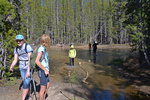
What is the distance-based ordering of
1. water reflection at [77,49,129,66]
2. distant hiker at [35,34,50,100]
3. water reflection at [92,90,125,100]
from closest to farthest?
distant hiker at [35,34,50,100], water reflection at [92,90,125,100], water reflection at [77,49,129,66]

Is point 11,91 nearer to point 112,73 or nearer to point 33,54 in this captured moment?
point 33,54

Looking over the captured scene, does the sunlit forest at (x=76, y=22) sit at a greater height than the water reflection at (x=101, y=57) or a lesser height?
greater

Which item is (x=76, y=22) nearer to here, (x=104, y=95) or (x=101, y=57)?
(x=101, y=57)

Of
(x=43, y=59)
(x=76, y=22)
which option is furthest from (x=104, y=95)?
(x=76, y=22)

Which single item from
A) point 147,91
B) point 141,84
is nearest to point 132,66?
point 141,84

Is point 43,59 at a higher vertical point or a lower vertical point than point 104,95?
higher

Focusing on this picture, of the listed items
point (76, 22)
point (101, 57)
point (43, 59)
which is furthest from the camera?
point (76, 22)

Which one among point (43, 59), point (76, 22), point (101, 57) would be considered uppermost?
point (76, 22)

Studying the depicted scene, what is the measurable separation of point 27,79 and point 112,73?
11810mm

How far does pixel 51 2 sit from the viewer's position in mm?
81875

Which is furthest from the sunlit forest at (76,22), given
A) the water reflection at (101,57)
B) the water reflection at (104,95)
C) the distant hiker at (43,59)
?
the distant hiker at (43,59)

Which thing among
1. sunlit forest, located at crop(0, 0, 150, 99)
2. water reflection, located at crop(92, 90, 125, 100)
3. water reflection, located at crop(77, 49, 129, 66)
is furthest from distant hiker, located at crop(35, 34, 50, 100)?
sunlit forest, located at crop(0, 0, 150, 99)

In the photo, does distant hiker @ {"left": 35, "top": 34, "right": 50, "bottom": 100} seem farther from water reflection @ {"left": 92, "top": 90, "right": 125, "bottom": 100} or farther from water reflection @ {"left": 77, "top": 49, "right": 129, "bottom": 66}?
water reflection @ {"left": 77, "top": 49, "right": 129, "bottom": 66}

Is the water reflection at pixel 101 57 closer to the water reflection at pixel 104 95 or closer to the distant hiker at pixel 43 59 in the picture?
the water reflection at pixel 104 95
